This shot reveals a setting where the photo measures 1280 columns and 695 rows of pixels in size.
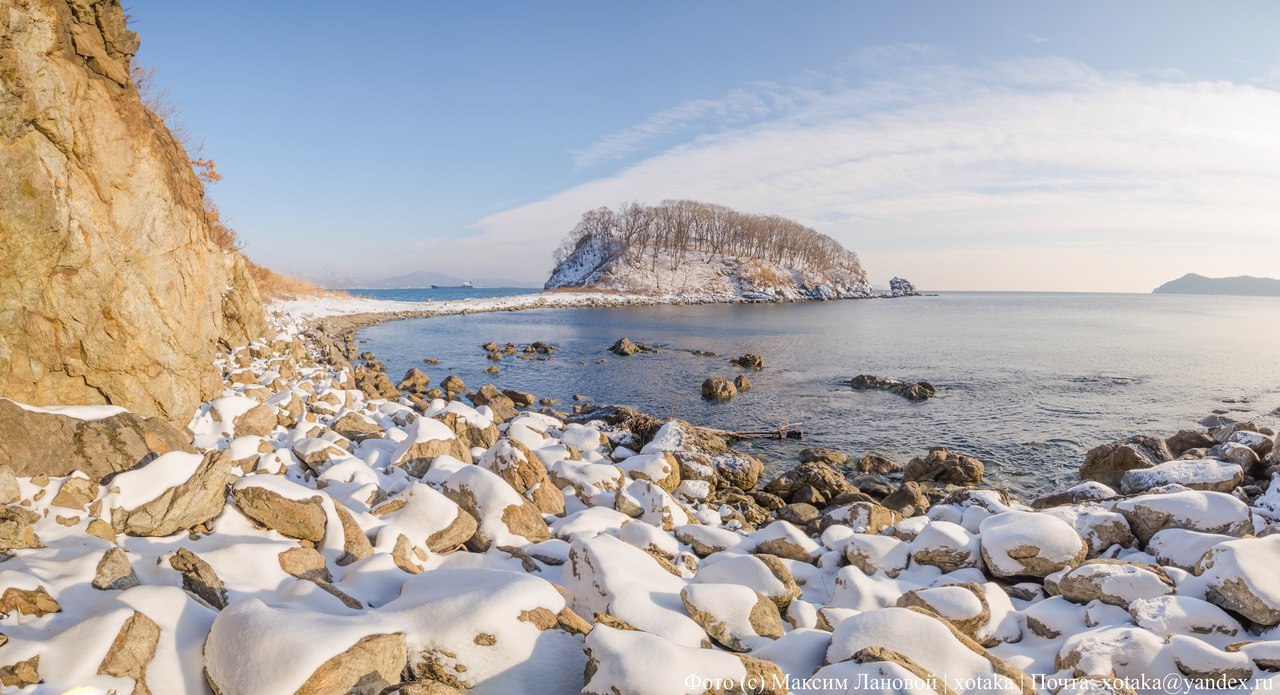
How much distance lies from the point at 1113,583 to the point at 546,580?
6.33m

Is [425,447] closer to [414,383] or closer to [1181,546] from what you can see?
[1181,546]

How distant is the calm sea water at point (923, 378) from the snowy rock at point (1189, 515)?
18.2ft

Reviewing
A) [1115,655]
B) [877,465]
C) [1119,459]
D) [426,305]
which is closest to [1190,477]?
[1119,459]

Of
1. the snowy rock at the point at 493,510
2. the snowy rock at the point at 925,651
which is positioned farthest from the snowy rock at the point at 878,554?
the snowy rock at the point at 493,510

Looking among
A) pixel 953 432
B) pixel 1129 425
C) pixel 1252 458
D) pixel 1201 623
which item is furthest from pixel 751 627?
pixel 1129 425

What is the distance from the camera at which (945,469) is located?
47.5ft

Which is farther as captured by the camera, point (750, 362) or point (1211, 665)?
point (750, 362)

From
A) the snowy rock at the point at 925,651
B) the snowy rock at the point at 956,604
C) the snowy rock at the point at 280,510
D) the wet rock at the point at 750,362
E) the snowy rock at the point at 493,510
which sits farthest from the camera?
the wet rock at the point at 750,362

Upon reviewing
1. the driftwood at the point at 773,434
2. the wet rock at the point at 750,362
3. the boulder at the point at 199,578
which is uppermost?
the boulder at the point at 199,578

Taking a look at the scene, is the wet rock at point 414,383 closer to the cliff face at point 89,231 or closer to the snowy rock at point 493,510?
the cliff face at point 89,231

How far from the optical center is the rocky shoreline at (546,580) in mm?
3740

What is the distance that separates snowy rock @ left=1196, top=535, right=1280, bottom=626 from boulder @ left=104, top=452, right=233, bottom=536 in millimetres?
→ 10592

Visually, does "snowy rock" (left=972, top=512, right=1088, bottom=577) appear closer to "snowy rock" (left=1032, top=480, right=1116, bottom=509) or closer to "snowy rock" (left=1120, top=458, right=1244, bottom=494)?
"snowy rock" (left=1032, top=480, right=1116, bottom=509)

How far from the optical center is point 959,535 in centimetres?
796
